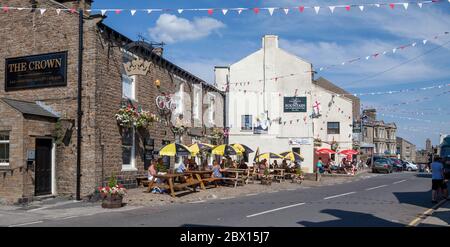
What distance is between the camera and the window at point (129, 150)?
1965cm

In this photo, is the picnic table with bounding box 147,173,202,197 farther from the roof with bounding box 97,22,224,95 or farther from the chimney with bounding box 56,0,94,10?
the chimney with bounding box 56,0,94,10

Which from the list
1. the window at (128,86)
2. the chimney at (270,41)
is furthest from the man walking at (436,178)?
the chimney at (270,41)

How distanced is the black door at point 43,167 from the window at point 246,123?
23297 mm

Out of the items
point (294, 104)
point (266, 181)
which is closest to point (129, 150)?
point (266, 181)

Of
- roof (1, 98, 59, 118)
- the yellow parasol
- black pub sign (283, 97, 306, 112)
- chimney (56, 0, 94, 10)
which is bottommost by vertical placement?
the yellow parasol

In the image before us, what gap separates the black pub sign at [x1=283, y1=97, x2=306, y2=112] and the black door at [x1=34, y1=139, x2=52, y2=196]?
993 inches

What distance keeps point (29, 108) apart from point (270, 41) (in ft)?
87.6

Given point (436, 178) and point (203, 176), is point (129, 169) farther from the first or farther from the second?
point (436, 178)

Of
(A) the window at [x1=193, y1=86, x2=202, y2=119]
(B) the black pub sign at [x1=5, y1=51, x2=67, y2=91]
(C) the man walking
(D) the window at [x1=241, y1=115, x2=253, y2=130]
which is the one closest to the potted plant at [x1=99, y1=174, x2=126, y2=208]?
(B) the black pub sign at [x1=5, y1=51, x2=67, y2=91]

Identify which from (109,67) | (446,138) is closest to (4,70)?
(109,67)

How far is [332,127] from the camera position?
4906 cm

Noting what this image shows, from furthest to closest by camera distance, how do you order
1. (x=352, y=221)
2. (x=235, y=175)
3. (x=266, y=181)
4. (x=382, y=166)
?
(x=382, y=166), (x=266, y=181), (x=235, y=175), (x=352, y=221)

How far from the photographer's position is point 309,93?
1553 inches

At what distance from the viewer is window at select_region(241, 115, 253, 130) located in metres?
39.4
